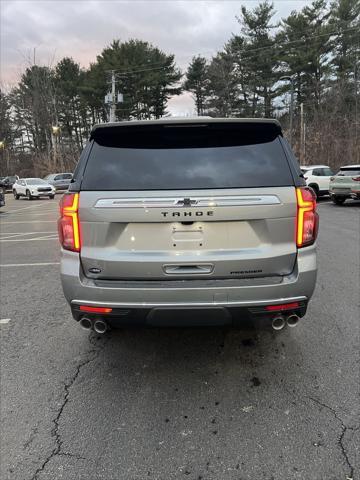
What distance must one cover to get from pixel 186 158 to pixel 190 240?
0.62 meters

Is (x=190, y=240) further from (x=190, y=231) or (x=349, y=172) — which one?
(x=349, y=172)

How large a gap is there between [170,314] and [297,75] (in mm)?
50324

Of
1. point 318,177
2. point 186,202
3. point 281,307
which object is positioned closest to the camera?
point 186,202

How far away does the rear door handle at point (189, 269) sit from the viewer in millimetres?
2760

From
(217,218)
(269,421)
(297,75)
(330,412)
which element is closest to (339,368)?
(330,412)

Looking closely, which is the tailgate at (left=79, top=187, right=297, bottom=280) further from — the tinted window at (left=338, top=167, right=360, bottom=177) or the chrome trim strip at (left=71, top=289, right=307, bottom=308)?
the tinted window at (left=338, top=167, right=360, bottom=177)

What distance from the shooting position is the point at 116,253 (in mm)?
2781

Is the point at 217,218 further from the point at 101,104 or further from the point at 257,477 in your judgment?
the point at 101,104

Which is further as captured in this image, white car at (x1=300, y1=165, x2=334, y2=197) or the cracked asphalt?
white car at (x1=300, y1=165, x2=334, y2=197)

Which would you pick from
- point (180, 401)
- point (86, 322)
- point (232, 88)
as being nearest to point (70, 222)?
point (86, 322)

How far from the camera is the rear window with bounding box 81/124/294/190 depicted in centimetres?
280

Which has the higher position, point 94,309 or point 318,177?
point 94,309

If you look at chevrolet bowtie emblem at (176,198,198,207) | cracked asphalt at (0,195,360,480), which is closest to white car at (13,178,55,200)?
cracked asphalt at (0,195,360,480)

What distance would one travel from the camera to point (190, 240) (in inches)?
108
